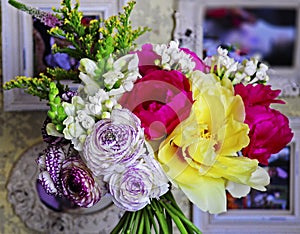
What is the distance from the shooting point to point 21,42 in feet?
3.12

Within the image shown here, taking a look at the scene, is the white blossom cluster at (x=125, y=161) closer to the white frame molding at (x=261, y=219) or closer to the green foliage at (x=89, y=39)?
the green foliage at (x=89, y=39)

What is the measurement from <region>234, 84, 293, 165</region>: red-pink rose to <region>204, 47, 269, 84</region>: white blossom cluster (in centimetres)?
4

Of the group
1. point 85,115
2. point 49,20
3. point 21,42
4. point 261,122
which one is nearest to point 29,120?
point 21,42

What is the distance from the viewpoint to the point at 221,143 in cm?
69

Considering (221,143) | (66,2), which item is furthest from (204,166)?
(66,2)

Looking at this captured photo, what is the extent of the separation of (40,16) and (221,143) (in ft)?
1.07

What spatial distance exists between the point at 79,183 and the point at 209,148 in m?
0.17

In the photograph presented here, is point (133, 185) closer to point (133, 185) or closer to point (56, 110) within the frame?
point (133, 185)

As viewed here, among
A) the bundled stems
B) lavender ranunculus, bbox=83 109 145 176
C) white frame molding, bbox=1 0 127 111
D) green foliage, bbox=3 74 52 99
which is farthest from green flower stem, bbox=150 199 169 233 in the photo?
white frame molding, bbox=1 0 127 111

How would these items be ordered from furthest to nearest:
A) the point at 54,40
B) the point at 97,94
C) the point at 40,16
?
the point at 54,40
the point at 40,16
the point at 97,94

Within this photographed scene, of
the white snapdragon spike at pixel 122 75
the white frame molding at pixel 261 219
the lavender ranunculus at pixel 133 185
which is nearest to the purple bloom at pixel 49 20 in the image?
the white snapdragon spike at pixel 122 75

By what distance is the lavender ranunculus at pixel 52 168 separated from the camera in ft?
2.29

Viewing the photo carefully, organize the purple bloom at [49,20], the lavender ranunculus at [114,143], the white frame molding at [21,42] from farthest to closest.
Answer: the white frame molding at [21,42], the purple bloom at [49,20], the lavender ranunculus at [114,143]

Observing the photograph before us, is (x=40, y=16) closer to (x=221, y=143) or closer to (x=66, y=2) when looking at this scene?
(x=66, y=2)
